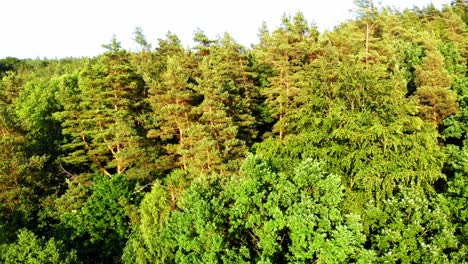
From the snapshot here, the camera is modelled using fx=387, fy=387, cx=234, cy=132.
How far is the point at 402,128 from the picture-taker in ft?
72.4

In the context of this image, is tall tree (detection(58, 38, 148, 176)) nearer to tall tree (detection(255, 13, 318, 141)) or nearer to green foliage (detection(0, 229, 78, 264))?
tall tree (detection(255, 13, 318, 141))

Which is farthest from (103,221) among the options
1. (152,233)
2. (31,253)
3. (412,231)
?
(412,231)

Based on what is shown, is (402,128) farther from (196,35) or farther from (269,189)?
(196,35)

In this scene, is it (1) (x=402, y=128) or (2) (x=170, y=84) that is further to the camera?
(2) (x=170, y=84)

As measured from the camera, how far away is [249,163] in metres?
17.7

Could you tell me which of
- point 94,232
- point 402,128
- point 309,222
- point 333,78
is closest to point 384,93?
point 402,128

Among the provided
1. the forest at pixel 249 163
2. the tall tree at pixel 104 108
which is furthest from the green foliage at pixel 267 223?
the tall tree at pixel 104 108

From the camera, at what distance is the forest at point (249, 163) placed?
17375 millimetres

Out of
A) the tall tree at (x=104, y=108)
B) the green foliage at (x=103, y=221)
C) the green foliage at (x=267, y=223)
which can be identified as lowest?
the green foliage at (x=103, y=221)

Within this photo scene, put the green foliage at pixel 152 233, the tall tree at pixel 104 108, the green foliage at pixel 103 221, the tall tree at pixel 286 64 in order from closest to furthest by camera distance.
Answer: the green foliage at pixel 152 233 → the green foliage at pixel 103 221 → the tall tree at pixel 286 64 → the tall tree at pixel 104 108

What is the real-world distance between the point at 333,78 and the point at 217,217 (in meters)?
16.4

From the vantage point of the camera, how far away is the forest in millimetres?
17375

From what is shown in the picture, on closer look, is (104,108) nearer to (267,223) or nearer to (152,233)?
(152,233)

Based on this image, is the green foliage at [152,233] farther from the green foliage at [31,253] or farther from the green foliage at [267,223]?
the green foliage at [31,253]
